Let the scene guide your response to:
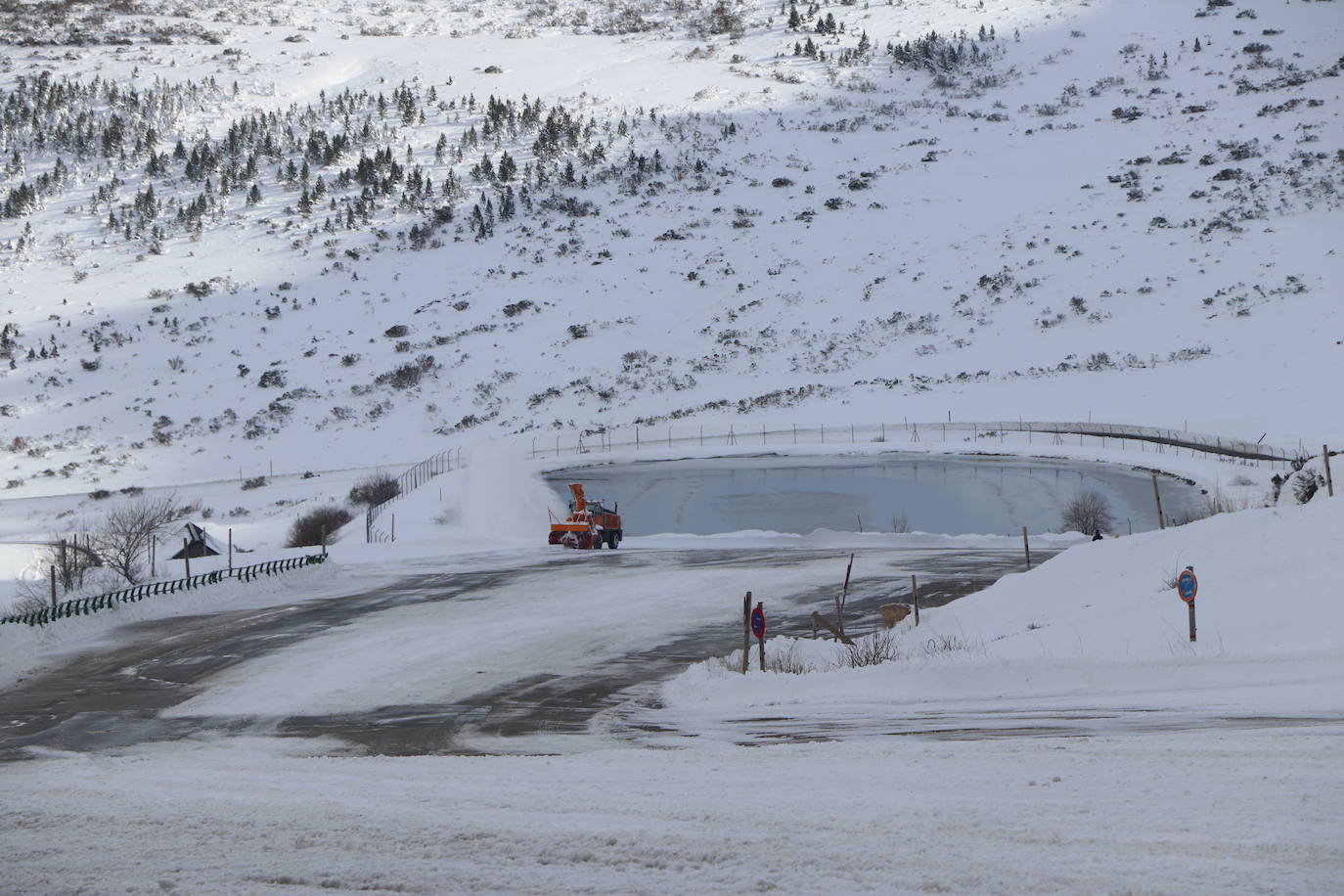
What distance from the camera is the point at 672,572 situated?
1284 inches

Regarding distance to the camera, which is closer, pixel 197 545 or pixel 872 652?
pixel 872 652

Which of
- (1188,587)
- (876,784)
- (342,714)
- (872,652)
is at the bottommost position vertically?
(342,714)

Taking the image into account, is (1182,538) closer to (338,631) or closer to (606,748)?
(606,748)

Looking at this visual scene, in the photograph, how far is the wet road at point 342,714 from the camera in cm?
1393

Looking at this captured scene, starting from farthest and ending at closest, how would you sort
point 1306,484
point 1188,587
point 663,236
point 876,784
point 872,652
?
point 663,236 → point 1306,484 → point 872,652 → point 1188,587 → point 876,784

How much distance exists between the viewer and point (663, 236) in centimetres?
9338

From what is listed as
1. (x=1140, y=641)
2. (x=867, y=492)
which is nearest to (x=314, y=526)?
(x=867, y=492)

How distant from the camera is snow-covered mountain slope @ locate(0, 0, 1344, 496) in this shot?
71188 mm

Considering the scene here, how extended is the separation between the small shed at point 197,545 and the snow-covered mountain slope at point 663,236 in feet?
76.5

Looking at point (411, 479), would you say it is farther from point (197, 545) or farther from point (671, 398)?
point (671, 398)

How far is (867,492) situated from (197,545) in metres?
29.3

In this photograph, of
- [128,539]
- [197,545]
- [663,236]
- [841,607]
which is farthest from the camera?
[663,236]

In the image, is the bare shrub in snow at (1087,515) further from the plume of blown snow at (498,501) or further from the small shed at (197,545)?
the small shed at (197,545)

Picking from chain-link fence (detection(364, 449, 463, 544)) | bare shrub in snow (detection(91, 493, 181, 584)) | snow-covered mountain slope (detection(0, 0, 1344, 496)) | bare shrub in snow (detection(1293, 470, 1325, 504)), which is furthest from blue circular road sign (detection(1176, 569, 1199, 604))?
snow-covered mountain slope (detection(0, 0, 1344, 496))
